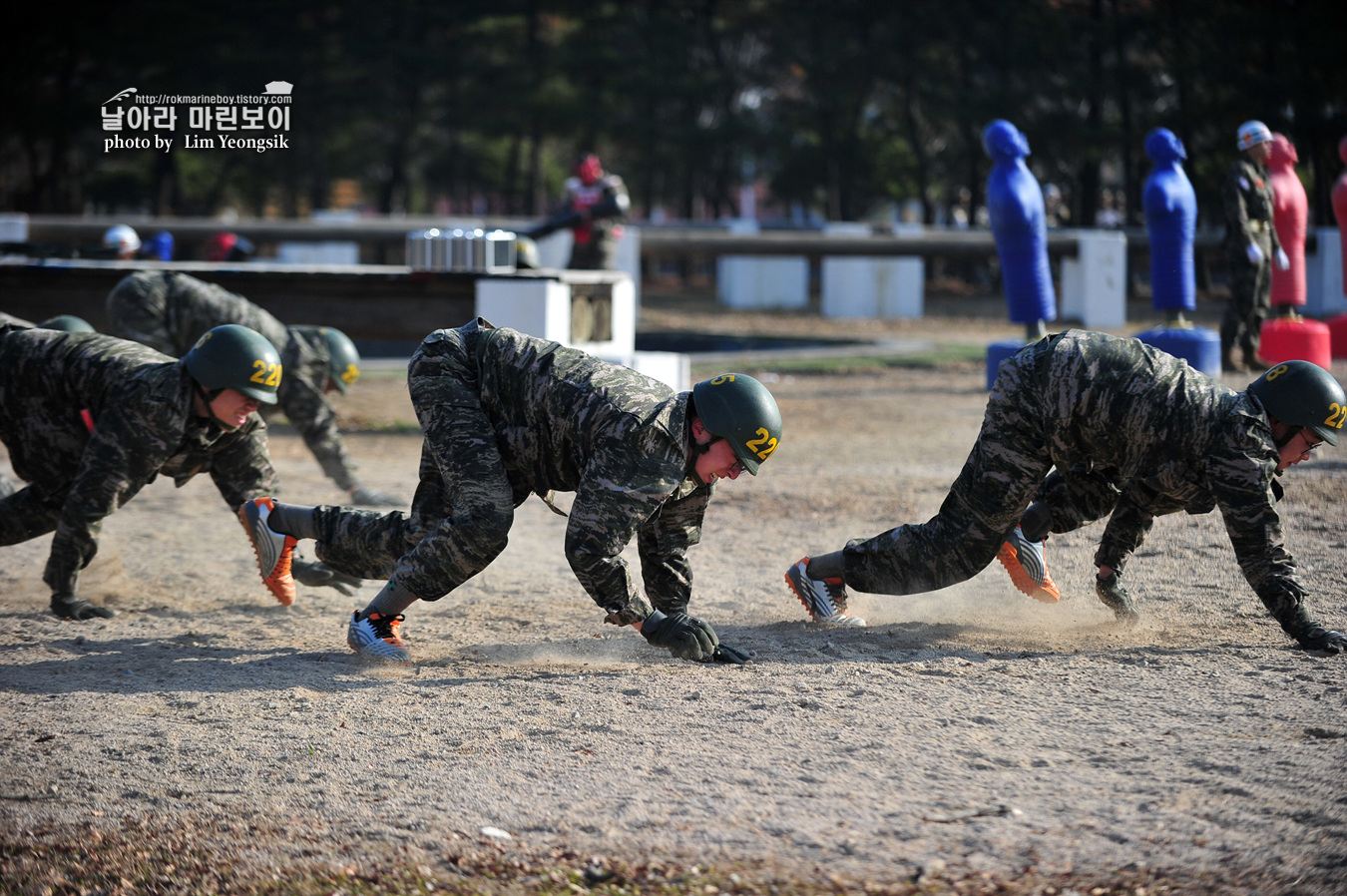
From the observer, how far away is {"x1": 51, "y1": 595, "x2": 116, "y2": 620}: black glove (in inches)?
225

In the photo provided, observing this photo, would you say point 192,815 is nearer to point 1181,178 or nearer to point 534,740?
point 534,740

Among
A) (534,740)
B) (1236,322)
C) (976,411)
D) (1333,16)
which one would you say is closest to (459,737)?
(534,740)

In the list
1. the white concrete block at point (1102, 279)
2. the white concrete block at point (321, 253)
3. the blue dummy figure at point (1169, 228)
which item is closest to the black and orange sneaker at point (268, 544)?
the blue dummy figure at point (1169, 228)

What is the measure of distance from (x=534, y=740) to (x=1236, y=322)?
11295 mm

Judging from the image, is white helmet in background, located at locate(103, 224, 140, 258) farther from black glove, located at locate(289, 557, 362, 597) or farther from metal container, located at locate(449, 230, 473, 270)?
black glove, located at locate(289, 557, 362, 597)

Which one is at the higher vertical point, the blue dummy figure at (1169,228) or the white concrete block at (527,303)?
the blue dummy figure at (1169,228)

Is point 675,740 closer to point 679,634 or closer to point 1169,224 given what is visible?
point 679,634

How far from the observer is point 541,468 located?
5.07 metres

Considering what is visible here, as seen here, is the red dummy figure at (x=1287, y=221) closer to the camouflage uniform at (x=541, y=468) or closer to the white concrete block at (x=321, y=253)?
the camouflage uniform at (x=541, y=468)

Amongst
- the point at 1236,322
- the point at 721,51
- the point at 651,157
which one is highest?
the point at 721,51

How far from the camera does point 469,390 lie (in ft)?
16.5

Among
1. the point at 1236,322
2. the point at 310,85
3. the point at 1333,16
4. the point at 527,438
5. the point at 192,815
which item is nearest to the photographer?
the point at 192,815

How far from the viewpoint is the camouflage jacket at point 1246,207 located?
513 inches

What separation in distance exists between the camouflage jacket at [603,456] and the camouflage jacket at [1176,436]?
4.85ft
